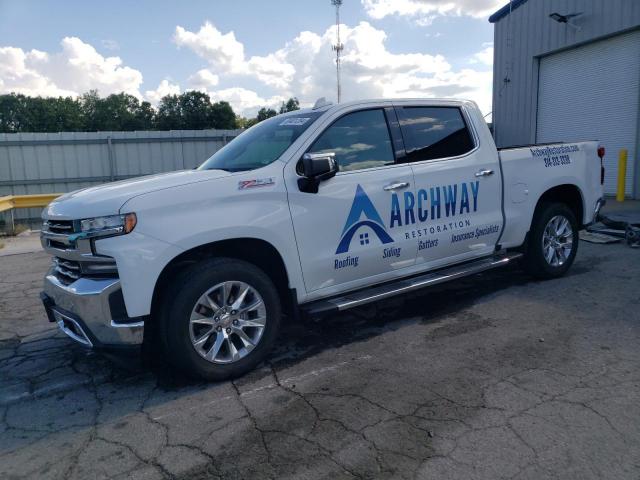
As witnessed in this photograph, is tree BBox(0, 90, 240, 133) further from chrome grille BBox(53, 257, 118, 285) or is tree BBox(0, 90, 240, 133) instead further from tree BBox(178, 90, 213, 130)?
chrome grille BBox(53, 257, 118, 285)

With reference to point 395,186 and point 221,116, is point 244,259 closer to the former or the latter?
point 395,186

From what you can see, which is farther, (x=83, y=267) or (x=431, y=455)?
(x=83, y=267)

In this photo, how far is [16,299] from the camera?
6297mm

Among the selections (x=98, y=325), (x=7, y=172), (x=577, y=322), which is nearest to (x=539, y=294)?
(x=577, y=322)

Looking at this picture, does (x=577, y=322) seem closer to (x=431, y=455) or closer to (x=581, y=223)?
(x=581, y=223)

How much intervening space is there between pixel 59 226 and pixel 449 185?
3.23 metres

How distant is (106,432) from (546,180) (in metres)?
4.79

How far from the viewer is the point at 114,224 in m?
3.34

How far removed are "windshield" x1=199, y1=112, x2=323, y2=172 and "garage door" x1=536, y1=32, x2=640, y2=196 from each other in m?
11.0

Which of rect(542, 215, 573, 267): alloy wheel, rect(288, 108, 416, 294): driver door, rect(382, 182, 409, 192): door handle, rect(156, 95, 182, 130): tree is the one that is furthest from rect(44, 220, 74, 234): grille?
rect(156, 95, 182, 130): tree

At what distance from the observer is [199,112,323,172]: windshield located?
13.8ft

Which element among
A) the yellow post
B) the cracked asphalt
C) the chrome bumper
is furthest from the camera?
the yellow post

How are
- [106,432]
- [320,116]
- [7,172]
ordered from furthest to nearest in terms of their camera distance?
[7,172] → [320,116] → [106,432]

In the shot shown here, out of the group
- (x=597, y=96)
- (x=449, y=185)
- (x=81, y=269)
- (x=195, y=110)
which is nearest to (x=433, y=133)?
(x=449, y=185)
